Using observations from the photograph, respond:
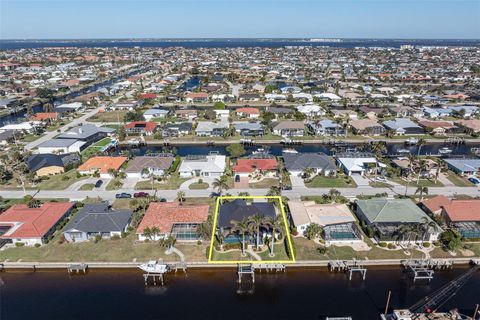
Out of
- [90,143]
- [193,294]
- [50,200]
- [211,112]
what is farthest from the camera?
[211,112]

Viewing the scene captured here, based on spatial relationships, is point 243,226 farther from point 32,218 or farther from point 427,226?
point 32,218

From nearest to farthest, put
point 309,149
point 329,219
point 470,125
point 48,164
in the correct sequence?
point 329,219
point 48,164
point 309,149
point 470,125

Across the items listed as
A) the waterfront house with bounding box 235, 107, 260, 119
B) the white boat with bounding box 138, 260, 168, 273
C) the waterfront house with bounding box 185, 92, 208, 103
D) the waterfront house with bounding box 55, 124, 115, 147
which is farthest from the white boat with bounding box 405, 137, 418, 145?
the waterfront house with bounding box 55, 124, 115, 147

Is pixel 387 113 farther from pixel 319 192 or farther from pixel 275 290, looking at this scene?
pixel 275 290

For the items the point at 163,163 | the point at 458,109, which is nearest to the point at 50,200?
the point at 163,163

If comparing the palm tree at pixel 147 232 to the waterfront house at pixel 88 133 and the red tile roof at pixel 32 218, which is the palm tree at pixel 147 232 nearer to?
the red tile roof at pixel 32 218

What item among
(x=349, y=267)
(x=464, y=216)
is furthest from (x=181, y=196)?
(x=464, y=216)
